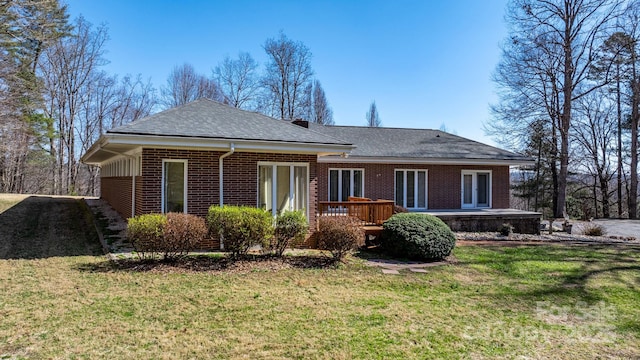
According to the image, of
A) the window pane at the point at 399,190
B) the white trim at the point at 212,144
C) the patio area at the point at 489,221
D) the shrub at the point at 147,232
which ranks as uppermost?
the white trim at the point at 212,144

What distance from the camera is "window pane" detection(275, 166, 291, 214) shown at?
395 inches

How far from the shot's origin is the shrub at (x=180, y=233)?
23.9ft

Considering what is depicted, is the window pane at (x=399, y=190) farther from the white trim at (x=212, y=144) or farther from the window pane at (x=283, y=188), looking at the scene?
the window pane at (x=283, y=188)

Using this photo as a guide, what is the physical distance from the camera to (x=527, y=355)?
162 inches

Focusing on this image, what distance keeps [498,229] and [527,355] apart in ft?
38.1

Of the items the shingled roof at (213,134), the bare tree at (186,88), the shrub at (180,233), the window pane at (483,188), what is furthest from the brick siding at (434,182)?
the bare tree at (186,88)

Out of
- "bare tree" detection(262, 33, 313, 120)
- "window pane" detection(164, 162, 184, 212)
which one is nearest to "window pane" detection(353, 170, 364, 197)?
"window pane" detection(164, 162, 184, 212)

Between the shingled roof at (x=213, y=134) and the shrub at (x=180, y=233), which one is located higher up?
the shingled roof at (x=213, y=134)

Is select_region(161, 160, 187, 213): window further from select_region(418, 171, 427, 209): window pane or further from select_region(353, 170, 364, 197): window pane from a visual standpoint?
select_region(418, 171, 427, 209): window pane

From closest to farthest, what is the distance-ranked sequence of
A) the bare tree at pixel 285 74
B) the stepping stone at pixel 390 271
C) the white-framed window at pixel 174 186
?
the stepping stone at pixel 390 271
the white-framed window at pixel 174 186
the bare tree at pixel 285 74

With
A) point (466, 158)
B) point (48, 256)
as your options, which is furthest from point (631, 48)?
point (48, 256)

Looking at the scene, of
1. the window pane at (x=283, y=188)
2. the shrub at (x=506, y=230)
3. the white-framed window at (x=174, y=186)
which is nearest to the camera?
the white-framed window at (x=174, y=186)

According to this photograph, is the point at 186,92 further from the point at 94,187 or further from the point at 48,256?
the point at 48,256

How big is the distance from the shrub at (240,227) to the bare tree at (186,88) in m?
30.3
